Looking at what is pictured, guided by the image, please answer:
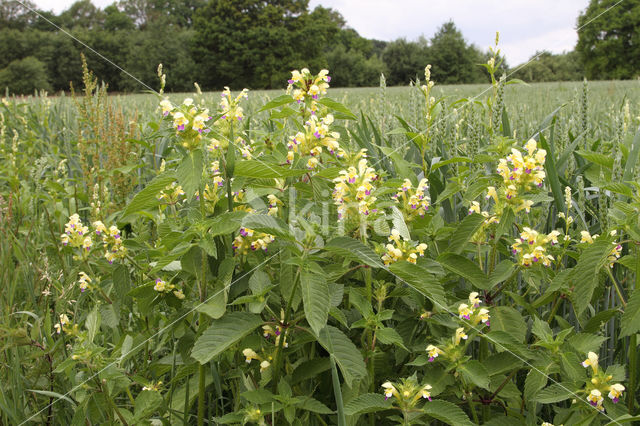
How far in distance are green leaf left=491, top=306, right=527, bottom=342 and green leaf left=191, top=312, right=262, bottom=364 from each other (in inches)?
24.3

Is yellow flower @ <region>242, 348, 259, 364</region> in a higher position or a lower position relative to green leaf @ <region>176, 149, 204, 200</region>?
lower

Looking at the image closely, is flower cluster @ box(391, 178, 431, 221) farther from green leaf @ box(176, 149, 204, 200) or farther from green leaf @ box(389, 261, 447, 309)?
green leaf @ box(176, 149, 204, 200)

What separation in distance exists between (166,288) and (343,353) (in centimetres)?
52

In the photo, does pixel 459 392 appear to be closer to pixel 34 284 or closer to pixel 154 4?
pixel 34 284

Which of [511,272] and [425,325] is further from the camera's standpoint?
[425,325]

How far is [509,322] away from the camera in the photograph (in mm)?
1171

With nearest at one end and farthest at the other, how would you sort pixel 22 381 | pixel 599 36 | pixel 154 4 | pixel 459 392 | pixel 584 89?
1. pixel 459 392
2. pixel 22 381
3. pixel 584 89
4. pixel 599 36
5. pixel 154 4

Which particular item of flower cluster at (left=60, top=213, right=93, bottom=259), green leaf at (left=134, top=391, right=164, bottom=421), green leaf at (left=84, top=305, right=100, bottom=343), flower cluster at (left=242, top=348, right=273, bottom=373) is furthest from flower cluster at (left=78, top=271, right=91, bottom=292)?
flower cluster at (left=242, top=348, right=273, bottom=373)

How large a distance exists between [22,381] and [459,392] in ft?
4.45

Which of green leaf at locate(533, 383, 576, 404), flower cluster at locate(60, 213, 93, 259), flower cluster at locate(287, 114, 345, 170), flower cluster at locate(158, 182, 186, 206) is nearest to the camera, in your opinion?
green leaf at locate(533, 383, 576, 404)

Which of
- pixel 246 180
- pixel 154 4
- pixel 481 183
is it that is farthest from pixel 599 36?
pixel 154 4

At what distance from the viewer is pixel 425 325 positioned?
1337 millimetres

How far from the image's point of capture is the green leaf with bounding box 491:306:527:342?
3.73 feet

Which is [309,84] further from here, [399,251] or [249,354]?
[249,354]
